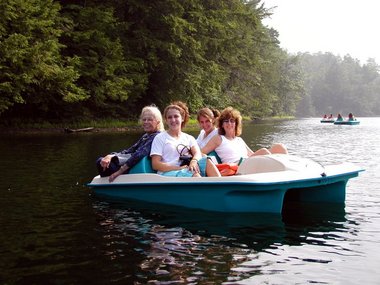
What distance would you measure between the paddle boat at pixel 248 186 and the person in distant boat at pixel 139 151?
11 cm

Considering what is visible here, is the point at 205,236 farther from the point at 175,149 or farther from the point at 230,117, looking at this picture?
the point at 230,117

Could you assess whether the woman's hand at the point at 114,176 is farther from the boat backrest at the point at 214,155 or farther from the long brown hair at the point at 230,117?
the long brown hair at the point at 230,117

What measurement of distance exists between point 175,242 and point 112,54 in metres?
23.0

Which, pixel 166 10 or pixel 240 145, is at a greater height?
pixel 166 10

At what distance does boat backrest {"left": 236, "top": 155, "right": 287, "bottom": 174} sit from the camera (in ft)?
22.7

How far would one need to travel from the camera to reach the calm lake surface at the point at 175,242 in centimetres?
430

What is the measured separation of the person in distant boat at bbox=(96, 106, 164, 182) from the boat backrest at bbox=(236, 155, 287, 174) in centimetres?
150

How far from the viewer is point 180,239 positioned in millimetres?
5477

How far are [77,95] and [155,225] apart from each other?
62.8 feet

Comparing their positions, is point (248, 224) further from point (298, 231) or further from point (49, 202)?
point (49, 202)


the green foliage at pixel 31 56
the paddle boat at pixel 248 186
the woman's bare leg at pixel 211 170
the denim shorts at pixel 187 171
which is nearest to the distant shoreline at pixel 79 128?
the green foliage at pixel 31 56

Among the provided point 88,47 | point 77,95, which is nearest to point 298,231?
point 77,95

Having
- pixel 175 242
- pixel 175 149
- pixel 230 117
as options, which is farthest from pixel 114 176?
pixel 175 242

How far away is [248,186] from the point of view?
624 centimetres
